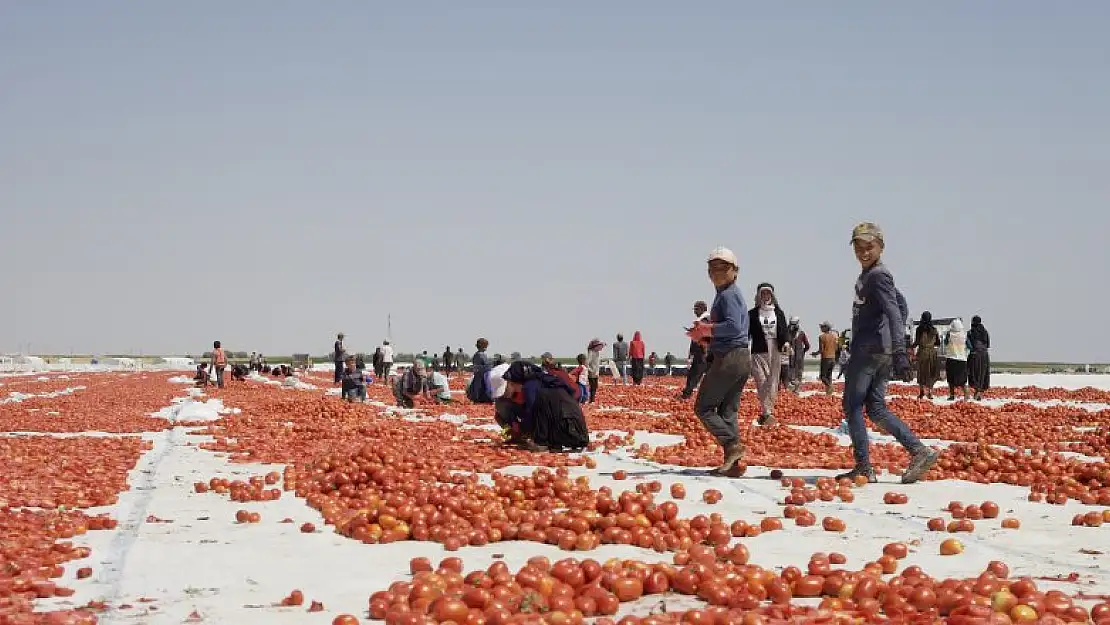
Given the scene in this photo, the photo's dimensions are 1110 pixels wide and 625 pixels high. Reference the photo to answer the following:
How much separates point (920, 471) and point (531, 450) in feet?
17.1

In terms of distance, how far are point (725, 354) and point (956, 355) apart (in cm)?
1693

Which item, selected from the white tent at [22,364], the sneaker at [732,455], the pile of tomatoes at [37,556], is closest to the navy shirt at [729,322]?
the sneaker at [732,455]

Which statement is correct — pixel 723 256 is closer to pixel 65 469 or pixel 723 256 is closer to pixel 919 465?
pixel 919 465

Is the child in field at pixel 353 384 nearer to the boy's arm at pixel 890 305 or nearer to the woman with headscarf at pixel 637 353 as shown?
the woman with headscarf at pixel 637 353

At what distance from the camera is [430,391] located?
91.0ft

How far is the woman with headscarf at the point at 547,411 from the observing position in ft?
44.2

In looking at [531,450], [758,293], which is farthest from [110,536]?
[758,293]

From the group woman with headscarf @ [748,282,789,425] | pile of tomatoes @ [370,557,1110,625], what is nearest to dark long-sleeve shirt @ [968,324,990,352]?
woman with headscarf @ [748,282,789,425]

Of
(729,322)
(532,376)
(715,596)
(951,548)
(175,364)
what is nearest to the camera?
(715,596)

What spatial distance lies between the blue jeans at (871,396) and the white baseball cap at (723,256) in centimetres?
159

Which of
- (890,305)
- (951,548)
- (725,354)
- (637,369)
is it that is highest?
(890,305)

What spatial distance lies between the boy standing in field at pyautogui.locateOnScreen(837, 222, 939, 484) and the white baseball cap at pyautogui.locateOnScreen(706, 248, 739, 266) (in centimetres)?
124

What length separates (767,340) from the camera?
55.6 ft

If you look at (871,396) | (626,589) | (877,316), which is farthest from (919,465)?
(626,589)
